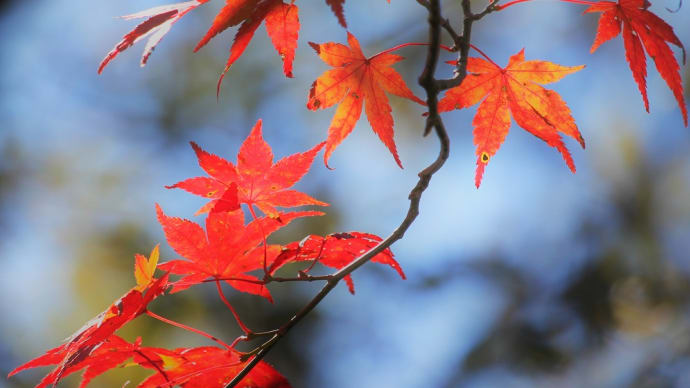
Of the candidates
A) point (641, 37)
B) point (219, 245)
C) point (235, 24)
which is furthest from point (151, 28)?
point (641, 37)

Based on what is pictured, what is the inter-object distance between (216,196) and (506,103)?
379mm

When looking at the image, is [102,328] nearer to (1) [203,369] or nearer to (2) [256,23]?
(1) [203,369]

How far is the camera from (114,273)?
6.48 ft

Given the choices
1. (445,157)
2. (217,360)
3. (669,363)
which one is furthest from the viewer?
(669,363)

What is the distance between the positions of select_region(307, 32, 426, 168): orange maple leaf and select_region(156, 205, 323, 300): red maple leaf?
0.12 metres

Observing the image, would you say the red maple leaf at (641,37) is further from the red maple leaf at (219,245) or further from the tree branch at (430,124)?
the red maple leaf at (219,245)

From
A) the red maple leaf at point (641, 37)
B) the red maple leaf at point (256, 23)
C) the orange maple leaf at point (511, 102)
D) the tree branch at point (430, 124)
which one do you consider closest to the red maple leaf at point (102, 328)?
the tree branch at point (430, 124)

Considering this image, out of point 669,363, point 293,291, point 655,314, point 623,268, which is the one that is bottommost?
point 669,363

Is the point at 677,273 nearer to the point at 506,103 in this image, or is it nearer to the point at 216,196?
the point at 506,103

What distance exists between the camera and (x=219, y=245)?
63 centimetres

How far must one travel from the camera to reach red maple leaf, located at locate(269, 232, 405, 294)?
0.61 m

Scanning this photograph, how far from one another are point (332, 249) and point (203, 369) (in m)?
0.19

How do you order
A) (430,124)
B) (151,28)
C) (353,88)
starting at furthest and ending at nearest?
(353,88)
(151,28)
(430,124)

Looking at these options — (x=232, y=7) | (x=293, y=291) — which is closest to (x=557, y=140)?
(x=232, y=7)
